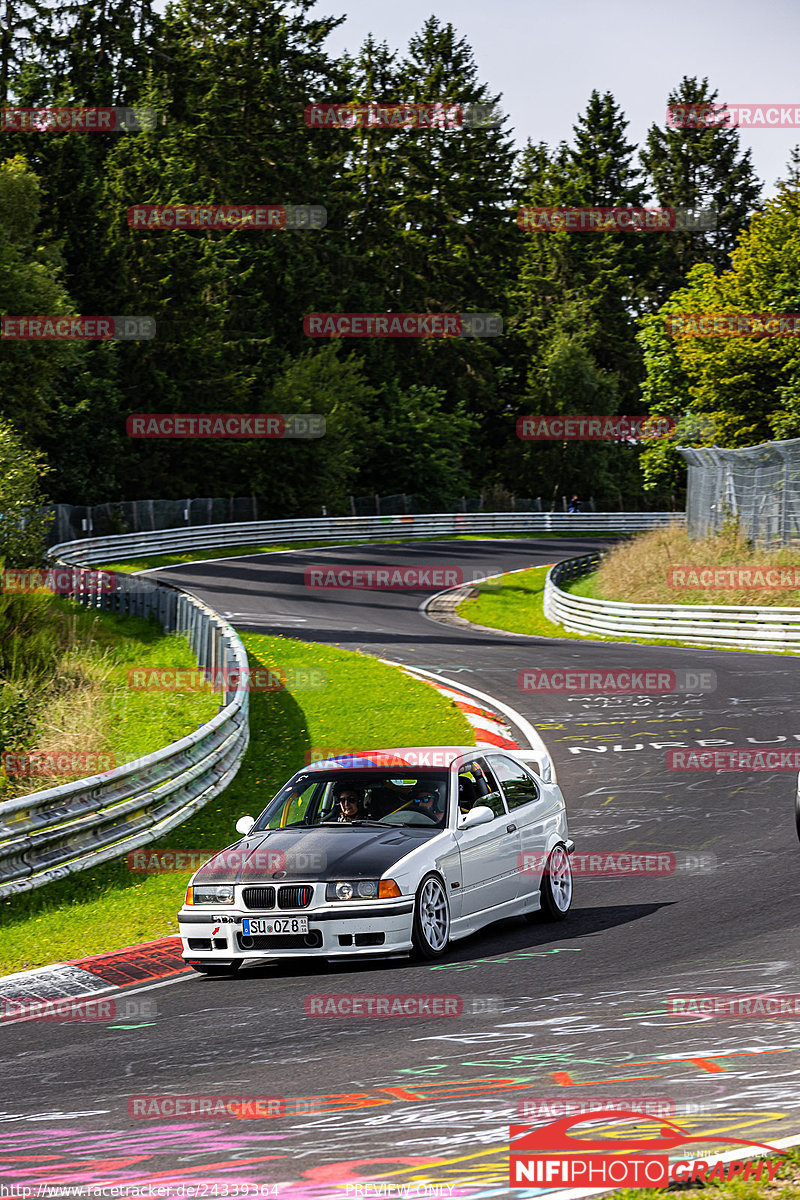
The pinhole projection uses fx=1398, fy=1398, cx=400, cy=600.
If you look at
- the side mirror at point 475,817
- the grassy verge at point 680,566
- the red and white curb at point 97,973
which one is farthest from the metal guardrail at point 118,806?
the grassy verge at point 680,566

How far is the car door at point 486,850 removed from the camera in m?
9.73

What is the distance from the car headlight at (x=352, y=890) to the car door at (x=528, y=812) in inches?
69.6

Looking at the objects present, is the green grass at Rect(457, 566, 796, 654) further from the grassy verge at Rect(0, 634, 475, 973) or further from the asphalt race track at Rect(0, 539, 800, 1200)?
the asphalt race track at Rect(0, 539, 800, 1200)

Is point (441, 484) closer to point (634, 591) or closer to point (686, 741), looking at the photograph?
point (634, 591)

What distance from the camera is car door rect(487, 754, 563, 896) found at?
10383mm

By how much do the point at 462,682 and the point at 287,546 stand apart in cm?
3227

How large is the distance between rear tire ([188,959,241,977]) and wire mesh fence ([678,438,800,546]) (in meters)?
24.6

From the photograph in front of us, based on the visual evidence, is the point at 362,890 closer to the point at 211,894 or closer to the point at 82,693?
the point at 211,894

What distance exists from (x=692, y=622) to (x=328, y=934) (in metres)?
24.4

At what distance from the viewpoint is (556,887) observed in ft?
34.8

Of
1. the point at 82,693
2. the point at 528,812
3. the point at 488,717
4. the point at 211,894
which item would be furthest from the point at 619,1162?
the point at 82,693

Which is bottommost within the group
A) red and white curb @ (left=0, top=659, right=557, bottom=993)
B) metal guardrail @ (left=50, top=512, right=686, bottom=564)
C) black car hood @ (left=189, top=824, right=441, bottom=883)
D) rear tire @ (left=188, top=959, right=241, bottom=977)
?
red and white curb @ (left=0, top=659, right=557, bottom=993)

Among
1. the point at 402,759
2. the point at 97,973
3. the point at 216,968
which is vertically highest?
the point at 402,759

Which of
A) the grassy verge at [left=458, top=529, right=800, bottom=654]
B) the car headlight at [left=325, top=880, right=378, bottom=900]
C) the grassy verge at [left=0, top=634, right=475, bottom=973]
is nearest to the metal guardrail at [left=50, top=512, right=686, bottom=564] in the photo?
the grassy verge at [left=458, top=529, right=800, bottom=654]
